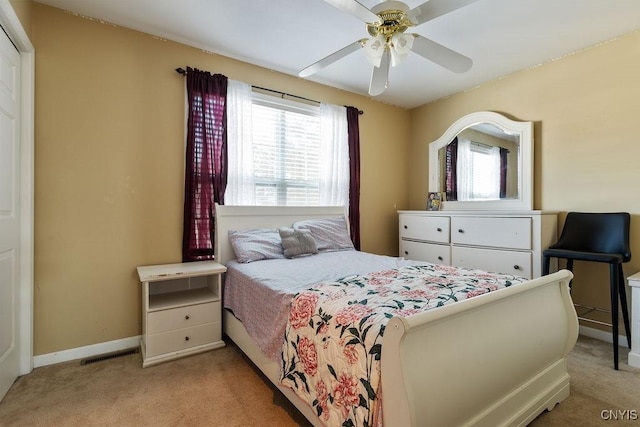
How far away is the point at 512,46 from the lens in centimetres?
268

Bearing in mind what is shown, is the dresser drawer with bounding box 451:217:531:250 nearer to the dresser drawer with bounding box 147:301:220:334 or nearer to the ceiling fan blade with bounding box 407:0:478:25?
the ceiling fan blade with bounding box 407:0:478:25

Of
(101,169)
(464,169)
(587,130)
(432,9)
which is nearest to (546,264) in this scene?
(587,130)

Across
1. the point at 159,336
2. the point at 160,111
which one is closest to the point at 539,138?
the point at 160,111

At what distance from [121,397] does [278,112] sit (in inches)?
102

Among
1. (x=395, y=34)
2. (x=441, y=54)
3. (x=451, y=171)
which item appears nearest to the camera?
(x=395, y=34)

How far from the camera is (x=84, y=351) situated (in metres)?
2.28

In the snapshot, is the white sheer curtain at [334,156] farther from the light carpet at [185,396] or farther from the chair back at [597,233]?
the chair back at [597,233]

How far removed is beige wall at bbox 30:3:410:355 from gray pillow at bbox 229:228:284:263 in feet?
1.64

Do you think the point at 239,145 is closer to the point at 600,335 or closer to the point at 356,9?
the point at 356,9

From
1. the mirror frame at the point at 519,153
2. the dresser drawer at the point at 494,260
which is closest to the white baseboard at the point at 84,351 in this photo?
the dresser drawer at the point at 494,260

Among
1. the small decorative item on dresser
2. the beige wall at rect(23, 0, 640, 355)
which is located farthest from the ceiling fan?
the small decorative item on dresser

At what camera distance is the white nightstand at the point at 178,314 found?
218cm

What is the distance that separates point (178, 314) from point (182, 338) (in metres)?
0.18

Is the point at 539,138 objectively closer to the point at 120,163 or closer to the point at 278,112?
the point at 278,112
